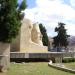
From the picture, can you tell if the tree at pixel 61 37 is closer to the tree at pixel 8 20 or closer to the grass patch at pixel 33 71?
the grass patch at pixel 33 71

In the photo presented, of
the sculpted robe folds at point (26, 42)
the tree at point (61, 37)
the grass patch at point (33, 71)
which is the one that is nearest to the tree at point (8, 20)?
the grass patch at point (33, 71)

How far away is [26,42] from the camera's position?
3300 cm

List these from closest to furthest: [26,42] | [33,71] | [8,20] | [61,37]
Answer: [33,71] → [8,20] → [26,42] → [61,37]

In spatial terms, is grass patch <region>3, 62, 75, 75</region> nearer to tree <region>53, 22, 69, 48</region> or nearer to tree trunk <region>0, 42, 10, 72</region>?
tree trunk <region>0, 42, 10, 72</region>

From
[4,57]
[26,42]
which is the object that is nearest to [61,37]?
[26,42]

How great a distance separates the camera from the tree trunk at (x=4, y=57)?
18.6 meters

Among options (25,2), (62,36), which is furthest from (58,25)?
(25,2)

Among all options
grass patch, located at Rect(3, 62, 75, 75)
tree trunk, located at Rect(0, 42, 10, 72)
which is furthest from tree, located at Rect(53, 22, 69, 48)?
tree trunk, located at Rect(0, 42, 10, 72)

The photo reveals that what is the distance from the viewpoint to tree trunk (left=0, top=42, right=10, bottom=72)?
1858 cm

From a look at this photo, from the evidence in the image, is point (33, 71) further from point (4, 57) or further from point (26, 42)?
point (26, 42)

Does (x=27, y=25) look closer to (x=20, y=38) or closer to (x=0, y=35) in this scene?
(x=20, y=38)

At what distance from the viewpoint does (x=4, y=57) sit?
1888cm

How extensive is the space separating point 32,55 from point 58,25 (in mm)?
44039

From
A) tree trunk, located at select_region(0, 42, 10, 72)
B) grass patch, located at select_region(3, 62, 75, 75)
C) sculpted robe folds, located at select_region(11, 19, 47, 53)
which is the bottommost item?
grass patch, located at select_region(3, 62, 75, 75)
